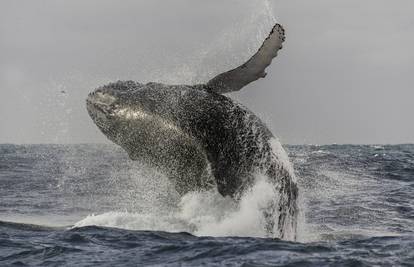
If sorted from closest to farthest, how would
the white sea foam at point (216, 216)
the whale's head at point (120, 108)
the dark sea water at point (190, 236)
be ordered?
the dark sea water at point (190, 236) < the white sea foam at point (216, 216) < the whale's head at point (120, 108)

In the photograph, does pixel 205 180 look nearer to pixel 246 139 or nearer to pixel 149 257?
pixel 246 139

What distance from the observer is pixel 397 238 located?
9.93 metres

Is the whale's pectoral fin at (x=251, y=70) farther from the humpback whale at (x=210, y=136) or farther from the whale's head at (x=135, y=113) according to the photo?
the whale's head at (x=135, y=113)

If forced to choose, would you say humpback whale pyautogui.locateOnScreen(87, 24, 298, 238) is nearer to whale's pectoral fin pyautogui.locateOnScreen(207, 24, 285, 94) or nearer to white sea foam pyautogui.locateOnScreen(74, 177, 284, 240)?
whale's pectoral fin pyautogui.locateOnScreen(207, 24, 285, 94)

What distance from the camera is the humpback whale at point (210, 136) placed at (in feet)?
30.6

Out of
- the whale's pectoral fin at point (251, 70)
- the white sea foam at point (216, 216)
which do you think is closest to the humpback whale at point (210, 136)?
the whale's pectoral fin at point (251, 70)

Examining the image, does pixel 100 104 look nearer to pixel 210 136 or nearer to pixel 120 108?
pixel 120 108

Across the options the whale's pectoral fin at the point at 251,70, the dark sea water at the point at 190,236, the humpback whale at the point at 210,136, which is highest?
the whale's pectoral fin at the point at 251,70

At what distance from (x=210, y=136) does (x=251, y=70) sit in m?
1.42

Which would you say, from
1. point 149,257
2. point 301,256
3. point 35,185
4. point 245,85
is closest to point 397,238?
point 301,256

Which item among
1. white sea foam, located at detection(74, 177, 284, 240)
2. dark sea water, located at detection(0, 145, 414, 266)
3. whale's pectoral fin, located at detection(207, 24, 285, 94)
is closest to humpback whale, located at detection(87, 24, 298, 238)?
whale's pectoral fin, located at detection(207, 24, 285, 94)

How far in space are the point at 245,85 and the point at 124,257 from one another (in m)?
3.37

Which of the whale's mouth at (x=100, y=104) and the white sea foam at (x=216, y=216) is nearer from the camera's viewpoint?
the white sea foam at (x=216, y=216)

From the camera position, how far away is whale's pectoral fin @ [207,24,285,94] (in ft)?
32.9
